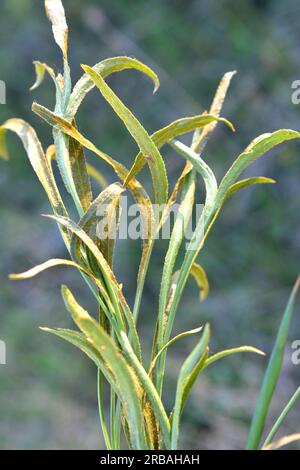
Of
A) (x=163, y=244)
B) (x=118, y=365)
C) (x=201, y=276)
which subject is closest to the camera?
(x=118, y=365)

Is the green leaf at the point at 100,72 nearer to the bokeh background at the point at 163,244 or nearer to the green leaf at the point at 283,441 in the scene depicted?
the green leaf at the point at 283,441

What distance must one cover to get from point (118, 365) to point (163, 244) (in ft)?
6.08

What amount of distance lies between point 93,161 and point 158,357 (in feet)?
6.65

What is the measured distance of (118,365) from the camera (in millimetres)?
279

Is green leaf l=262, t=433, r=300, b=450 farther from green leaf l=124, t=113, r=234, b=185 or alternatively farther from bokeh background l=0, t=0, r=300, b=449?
bokeh background l=0, t=0, r=300, b=449

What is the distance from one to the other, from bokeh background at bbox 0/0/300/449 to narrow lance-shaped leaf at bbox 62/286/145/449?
144cm

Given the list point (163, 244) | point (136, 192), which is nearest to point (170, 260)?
point (136, 192)

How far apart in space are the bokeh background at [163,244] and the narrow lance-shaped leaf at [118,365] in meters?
1.44

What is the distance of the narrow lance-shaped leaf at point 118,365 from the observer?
0.86ft

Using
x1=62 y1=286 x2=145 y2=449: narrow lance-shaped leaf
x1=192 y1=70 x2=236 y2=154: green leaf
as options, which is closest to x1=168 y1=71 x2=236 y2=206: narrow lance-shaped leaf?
x1=192 y1=70 x2=236 y2=154: green leaf

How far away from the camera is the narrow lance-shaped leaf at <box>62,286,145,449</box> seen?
0.86 ft

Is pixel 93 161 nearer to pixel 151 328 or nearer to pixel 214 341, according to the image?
pixel 151 328

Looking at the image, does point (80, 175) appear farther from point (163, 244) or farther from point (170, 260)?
point (163, 244)

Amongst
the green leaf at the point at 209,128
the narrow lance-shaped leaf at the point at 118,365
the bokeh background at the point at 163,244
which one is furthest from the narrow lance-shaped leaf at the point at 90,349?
the bokeh background at the point at 163,244
